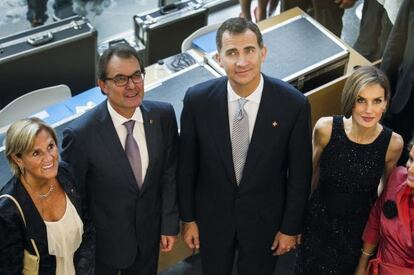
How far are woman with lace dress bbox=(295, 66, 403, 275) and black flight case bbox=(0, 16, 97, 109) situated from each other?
1.65m

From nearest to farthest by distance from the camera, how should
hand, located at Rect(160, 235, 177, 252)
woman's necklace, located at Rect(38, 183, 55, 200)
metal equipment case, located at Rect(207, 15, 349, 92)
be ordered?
woman's necklace, located at Rect(38, 183, 55, 200), hand, located at Rect(160, 235, 177, 252), metal equipment case, located at Rect(207, 15, 349, 92)

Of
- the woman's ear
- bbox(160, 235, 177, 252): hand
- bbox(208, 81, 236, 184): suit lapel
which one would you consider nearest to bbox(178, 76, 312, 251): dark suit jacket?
bbox(208, 81, 236, 184): suit lapel

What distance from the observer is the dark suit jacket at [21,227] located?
2488 mm

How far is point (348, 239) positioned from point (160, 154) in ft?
3.06

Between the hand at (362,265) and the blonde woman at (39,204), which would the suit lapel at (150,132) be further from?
the hand at (362,265)

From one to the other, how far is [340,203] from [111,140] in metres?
1.01

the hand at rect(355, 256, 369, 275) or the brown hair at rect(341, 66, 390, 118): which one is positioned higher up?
the brown hair at rect(341, 66, 390, 118)

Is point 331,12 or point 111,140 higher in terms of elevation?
point 111,140

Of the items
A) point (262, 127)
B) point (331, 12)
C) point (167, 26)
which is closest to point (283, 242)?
point (262, 127)

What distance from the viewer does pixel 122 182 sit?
2.72m

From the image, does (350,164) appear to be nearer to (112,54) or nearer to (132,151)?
(132,151)

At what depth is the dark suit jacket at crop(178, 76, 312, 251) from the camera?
2.71 m

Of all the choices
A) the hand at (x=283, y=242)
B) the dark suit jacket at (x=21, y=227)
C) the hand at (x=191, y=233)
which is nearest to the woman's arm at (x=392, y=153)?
the hand at (x=283, y=242)

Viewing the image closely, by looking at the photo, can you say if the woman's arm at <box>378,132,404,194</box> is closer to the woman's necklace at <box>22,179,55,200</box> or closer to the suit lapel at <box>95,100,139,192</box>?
the suit lapel at <box>95,100,139,192</box>
